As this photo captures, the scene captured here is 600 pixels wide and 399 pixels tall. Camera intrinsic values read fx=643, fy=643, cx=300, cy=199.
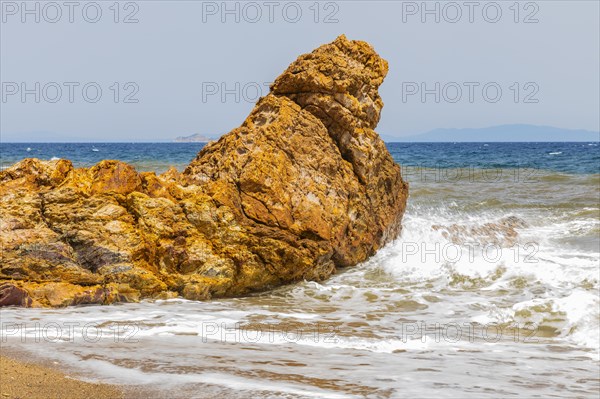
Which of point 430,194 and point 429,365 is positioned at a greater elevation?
point 430,194

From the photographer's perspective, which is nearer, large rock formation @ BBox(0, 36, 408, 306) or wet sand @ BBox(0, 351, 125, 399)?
wet sand @ BBox(0, 351, 125, 399)

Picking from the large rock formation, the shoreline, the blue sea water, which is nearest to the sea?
the shoreline

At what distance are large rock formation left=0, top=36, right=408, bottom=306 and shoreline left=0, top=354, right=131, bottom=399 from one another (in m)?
2.22

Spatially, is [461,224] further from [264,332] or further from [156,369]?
[156,369]

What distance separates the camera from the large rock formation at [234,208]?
694 centimetres

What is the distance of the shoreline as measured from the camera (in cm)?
395

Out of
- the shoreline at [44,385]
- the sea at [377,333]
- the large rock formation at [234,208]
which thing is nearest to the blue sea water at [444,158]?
the large rock formation at [234,208]

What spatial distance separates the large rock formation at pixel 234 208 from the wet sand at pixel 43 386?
2305 mm

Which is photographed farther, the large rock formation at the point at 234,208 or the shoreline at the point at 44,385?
the large rock formation at the point at 234,208

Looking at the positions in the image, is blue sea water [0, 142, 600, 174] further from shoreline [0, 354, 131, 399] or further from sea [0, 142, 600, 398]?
shoreline [0, 354, 131, 399]

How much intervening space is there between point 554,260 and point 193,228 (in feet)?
17.8

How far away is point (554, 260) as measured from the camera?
955cm

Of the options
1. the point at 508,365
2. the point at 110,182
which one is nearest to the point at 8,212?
the point at 110,182

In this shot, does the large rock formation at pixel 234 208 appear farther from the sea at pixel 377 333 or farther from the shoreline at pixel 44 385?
the shoreline at pixel 44 385
